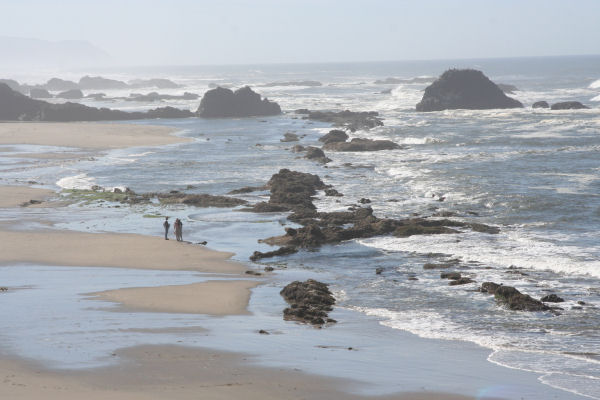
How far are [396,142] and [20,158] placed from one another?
27.9 metres

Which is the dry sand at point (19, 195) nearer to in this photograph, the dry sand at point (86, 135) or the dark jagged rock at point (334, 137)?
the dry sand at point (86, 135)

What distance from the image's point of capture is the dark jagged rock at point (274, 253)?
2296cm

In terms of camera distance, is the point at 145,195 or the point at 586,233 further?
the point at 145,195

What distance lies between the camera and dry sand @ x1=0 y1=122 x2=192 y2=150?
2382 inches

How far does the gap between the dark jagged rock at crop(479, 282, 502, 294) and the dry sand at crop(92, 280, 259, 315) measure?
5999 millimetres

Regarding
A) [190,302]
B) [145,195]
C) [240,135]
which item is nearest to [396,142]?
[240,135]

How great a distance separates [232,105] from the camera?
8969cm

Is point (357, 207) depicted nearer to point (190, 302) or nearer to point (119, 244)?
point (119, 244)

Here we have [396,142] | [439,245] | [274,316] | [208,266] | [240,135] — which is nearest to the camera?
[274,316]

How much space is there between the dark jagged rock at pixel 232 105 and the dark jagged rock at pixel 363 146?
37352 mm

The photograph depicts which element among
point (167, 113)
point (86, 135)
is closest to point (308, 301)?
point (86, 135)

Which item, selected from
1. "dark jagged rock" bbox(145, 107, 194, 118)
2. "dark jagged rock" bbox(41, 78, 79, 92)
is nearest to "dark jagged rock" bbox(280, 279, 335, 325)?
"dark jagged rock" bbox(145, 107, 194, 118)

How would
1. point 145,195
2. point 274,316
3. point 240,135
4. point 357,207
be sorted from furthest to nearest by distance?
point 240,135, point 145,195, point 357,207, point 274,316

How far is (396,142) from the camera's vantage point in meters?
56.3
